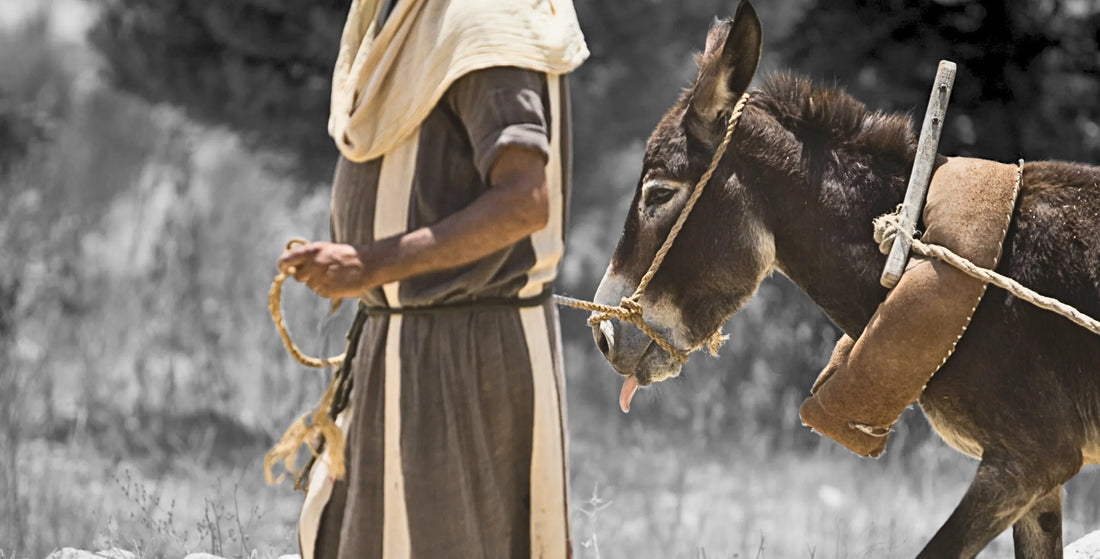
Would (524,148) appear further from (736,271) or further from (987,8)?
(987,8)

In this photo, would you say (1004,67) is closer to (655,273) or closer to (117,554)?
(655,273)

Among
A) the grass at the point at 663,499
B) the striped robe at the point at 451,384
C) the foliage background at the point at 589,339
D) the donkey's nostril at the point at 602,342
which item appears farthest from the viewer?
the foliage background at the point at 589,339

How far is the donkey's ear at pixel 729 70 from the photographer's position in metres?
2.88

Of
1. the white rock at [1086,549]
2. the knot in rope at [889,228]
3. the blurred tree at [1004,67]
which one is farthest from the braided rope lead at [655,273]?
the blurred tree at [1004,67]

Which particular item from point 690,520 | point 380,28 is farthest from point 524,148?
point 690,520

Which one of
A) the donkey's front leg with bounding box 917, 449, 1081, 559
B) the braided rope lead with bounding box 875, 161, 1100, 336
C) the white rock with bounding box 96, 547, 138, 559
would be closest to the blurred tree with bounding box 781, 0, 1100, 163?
the braided rope lead with bounding box 875, 161, 1100, 336

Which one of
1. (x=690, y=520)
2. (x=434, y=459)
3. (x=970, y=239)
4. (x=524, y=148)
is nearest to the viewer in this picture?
(x=524, y=148)

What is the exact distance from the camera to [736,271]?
2.99 meters

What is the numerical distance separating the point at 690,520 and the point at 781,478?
1.04 metres

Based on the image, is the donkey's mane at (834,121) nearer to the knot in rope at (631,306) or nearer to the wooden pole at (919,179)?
the wooden pole at (919,179)

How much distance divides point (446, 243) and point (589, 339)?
23.1 ft

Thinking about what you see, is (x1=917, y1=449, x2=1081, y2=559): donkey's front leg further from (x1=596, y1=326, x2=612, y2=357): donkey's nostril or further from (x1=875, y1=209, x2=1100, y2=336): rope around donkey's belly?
(x1=596, y1=326, x2=612, y2=357): donkey's nostril

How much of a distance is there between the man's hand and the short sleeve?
27cm

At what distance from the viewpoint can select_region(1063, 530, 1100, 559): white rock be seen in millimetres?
3908
